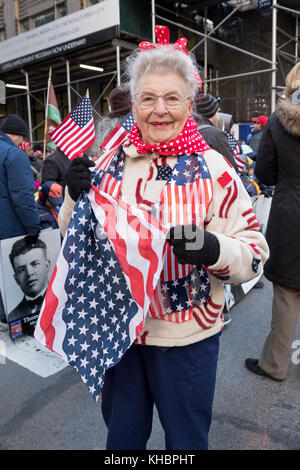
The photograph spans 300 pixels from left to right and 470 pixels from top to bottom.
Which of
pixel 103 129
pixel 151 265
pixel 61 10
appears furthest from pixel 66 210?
pixel 61 10

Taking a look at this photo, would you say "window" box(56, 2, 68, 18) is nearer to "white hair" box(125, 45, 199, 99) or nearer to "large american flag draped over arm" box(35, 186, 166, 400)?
"white hair" box(125, 45, 199, 99)

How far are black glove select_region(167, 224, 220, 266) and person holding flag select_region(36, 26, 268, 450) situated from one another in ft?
0.27

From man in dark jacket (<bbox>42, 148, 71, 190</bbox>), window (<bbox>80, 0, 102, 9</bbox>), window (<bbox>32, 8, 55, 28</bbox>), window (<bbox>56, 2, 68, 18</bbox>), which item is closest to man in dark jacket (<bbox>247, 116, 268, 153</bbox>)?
man in dark jacket (<bbox>42, 148, 71, 190</bbox>)

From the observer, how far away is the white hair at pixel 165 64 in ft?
4.84

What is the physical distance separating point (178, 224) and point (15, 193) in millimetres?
2549

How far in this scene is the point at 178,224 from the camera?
4.61 ft

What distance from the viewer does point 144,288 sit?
1.40m

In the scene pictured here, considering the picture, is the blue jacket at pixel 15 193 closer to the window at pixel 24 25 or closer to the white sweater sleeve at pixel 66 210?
the white sweater sleeve at pixel 66 210

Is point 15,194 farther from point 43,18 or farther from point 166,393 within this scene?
point 43,18

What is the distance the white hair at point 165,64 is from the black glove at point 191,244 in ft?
1.98

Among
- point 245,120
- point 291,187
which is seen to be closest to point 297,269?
point 291,187

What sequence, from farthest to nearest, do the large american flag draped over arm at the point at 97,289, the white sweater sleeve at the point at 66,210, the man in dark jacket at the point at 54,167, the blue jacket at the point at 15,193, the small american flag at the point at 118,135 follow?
1. the man in dark jacket at the point at 54,167
2. the blue jacket at the point at 15,193
3. the small american flag at the point at 118,135
4. the white sweater sleeve at the point at 66,210
5. the large american flag draped over arm at the point at 97,289

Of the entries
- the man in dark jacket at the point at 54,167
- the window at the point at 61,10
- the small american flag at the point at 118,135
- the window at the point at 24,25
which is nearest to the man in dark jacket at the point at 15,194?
the man in dark jacket at the point at 54,167

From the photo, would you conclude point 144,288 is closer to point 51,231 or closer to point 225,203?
point 225,203
